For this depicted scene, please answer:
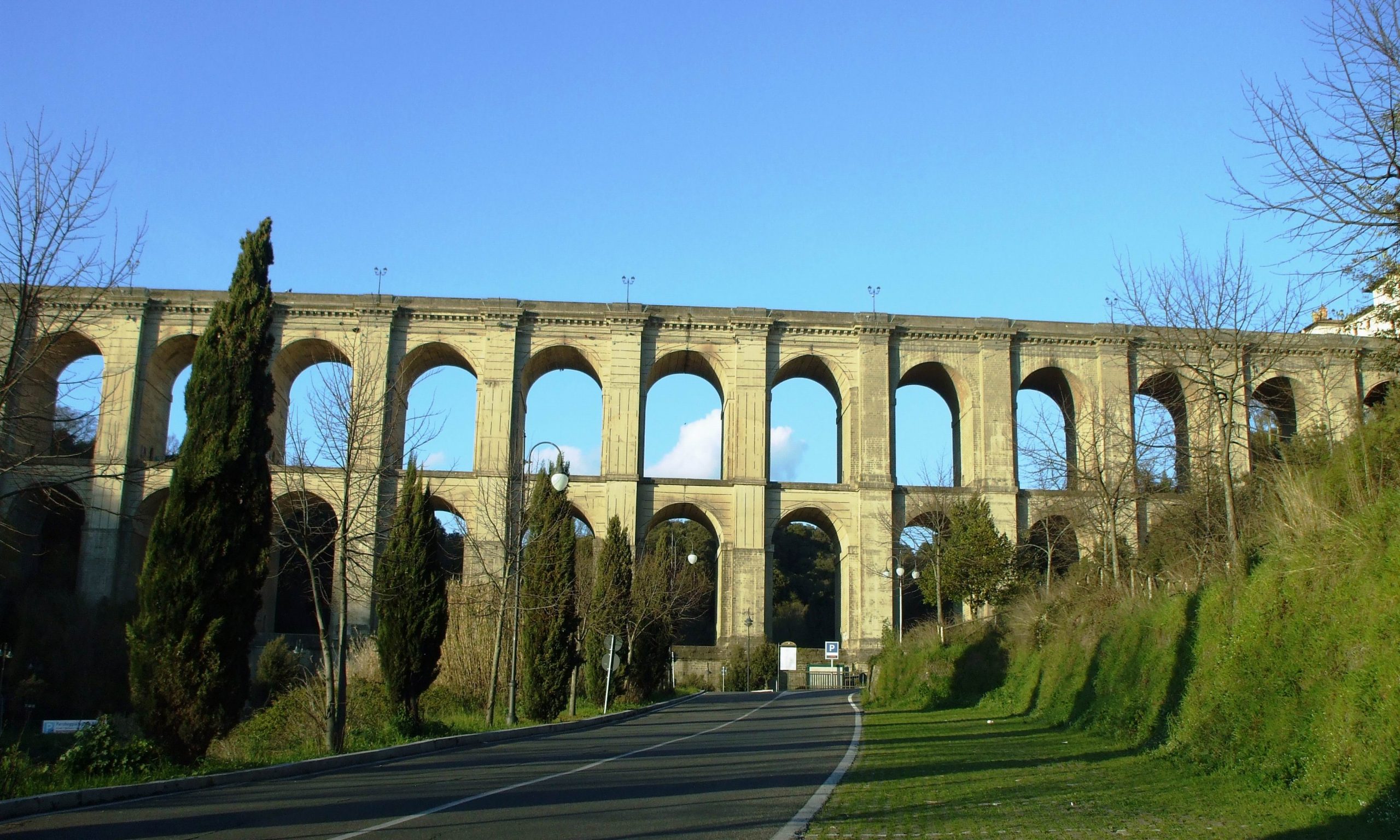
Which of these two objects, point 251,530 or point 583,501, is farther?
point 583,501

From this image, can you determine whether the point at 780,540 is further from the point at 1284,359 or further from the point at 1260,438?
the point at 1260,438

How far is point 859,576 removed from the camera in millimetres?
47094

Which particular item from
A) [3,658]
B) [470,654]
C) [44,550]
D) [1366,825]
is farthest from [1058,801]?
[44,550]

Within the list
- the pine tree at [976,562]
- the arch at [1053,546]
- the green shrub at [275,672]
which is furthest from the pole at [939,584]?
the green shrub at [275,672]

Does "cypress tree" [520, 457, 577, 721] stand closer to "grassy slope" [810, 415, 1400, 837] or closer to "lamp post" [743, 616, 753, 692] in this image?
"grassy slope" [810, 415, 1400, 837]

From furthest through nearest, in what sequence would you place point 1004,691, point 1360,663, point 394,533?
1. point 1004,691
2. point 394,533
3. point 1360,663

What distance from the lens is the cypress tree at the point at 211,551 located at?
46.5ft

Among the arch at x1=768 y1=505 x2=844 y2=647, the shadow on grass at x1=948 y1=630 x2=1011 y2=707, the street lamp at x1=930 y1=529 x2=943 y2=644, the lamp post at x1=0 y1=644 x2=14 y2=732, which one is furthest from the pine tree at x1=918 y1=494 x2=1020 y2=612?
the lamp post at x1=0 y1=644 x2=14 y2=732

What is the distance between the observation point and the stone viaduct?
4684 centimetres

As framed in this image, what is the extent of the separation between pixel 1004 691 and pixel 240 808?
760 inches

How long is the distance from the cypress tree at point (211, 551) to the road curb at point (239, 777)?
156 cm

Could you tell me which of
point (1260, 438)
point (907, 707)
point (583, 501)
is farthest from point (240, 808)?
point (583, 501)

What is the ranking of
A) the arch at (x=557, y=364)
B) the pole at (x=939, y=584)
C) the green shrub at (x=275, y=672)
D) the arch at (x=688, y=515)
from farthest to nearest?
the arch at (x=557, y=364) → the arch at (x=688, y=515) → the green shrub at (x=275, y=672) → the pole at (x=939, y=584)

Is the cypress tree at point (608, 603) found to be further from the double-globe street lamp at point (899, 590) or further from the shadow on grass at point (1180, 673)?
the shadow on grass at point (1180, 673)
